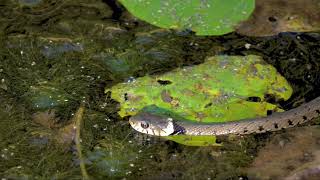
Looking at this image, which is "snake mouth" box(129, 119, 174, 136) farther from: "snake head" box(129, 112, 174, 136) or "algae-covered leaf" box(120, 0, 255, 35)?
"algae-covered leaf" box(120, 0, 255, 35)

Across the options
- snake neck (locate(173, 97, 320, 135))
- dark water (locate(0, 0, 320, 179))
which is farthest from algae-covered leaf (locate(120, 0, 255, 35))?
snake neck (locate(173, 97, 320, 135))

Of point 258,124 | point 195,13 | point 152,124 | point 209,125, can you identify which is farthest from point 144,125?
point 195,13

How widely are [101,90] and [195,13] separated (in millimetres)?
1722

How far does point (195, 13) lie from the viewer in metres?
8.82

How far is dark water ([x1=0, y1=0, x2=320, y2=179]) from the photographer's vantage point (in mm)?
6930

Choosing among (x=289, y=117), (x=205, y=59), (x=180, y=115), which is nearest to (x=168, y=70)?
(x=205, y=59)

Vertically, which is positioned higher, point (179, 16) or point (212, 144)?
point (179, 16)

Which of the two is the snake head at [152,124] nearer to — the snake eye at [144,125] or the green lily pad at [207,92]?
the snake eye at [144,125]

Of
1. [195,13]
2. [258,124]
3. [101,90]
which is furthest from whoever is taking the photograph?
[195,13]

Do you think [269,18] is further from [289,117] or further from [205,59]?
[289,117]

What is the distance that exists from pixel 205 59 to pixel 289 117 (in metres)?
1.38

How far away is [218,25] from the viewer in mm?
8688

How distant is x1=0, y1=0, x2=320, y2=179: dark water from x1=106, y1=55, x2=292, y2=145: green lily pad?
0.62ft

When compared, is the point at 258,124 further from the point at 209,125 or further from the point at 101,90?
the point at 101,90
